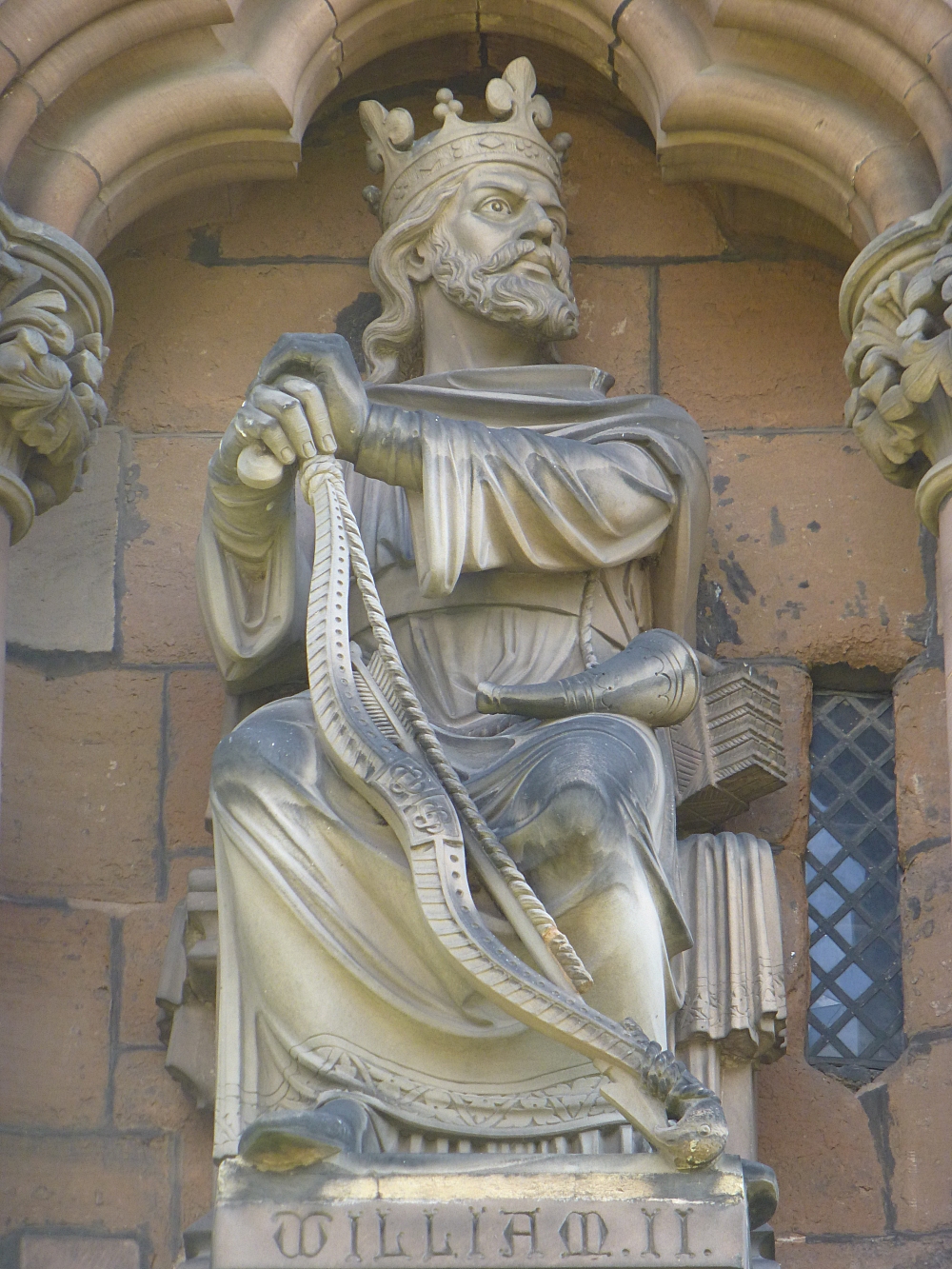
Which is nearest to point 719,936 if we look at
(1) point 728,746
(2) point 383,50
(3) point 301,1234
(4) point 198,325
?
(1) point 728,746

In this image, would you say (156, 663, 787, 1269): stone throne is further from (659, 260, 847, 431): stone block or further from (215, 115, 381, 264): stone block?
(215, 115, 381, 264): stone block

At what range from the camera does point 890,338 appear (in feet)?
16.5

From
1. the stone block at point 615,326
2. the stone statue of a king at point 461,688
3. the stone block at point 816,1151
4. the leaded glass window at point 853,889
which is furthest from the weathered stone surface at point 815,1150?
the stone block at point 615,326

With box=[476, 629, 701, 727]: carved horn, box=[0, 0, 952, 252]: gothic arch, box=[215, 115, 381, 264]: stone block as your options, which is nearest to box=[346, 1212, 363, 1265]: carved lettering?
box=[476, 629, 701, 727]: carved horn

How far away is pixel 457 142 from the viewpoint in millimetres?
5383

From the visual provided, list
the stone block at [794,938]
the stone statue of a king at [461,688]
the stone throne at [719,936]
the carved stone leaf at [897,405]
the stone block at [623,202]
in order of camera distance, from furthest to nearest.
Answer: the stone block at [623,202]
the stone block at [794,938]
the carved stone leaf at [897,405]
the stone throne at [719,936]
the stone statue of a king at [461,688]

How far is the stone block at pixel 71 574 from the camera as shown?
5402 millimetres

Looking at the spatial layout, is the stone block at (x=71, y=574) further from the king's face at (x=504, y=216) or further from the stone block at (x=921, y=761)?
the stone block at (x=921, y=761)

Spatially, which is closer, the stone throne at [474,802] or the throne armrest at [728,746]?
the stone throne at [474,802]

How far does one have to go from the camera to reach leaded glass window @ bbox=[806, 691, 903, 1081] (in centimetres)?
511

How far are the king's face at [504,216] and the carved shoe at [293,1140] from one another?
6.07 feet

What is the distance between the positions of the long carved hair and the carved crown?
6 centimetres

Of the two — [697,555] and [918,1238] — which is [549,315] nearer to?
[697,555]

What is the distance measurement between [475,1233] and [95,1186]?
43.2 inches
